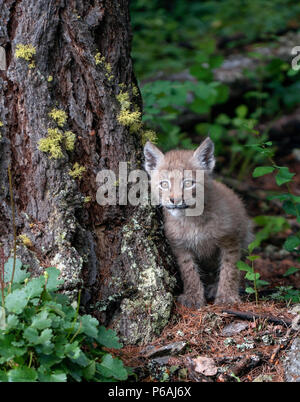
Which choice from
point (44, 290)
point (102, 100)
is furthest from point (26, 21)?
point (44, 290)

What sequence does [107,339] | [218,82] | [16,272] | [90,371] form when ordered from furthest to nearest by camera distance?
1. [218,82]
2. [16,272]
3. [107,339]
4. [90,371]

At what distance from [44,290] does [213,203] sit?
2069 millimetres

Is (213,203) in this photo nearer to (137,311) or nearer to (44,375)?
(137,311)

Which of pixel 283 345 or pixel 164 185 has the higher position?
pixel 164 185

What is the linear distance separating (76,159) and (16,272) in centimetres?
99

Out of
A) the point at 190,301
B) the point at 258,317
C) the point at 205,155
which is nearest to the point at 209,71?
the point at 205,155

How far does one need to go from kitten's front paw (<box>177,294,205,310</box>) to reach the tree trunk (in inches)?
9.4

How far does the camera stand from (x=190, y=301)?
4086mm

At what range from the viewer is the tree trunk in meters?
3.43

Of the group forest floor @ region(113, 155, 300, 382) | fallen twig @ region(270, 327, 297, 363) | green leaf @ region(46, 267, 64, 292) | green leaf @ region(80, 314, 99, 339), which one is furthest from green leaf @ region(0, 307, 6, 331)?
fallen twig @ region(270, 327, 297, 363)

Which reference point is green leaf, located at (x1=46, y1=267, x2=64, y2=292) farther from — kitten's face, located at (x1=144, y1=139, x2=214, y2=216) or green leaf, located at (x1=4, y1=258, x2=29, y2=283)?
kitten's face, located at (x1=144, y1=139, x2=214, y2=216)

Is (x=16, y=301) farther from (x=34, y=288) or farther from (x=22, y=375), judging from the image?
(x=22, y=375)

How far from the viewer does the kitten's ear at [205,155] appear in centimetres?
441

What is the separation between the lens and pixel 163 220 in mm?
4355
